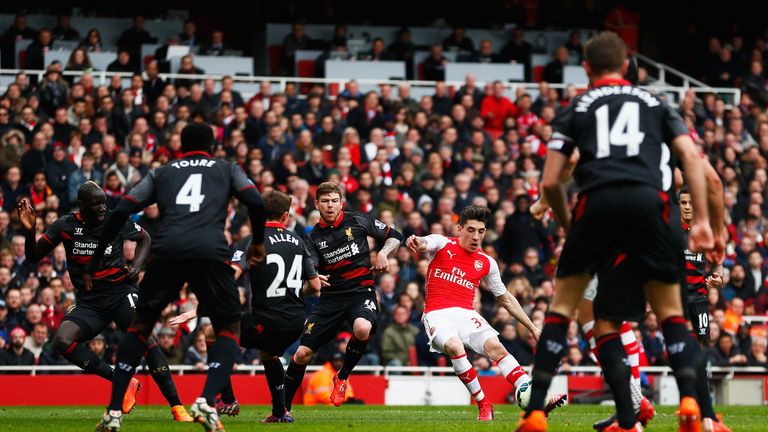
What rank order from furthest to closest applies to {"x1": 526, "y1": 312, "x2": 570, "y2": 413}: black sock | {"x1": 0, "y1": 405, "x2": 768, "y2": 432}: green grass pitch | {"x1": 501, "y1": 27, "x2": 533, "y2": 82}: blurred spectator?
1. {"x1": 501, "y1": 27, "x2": 533, "y2": 82}: blurred spectator
2. {"x1": 0, "y1": 405, "x2": 768, "y2": 432}: green grass pitch
3. {"x1": 526, "y1": 312, "x2": 570, "y2": 413}: black sock

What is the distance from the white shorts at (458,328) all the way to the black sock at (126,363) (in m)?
4.39

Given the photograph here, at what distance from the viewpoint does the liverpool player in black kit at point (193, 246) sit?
9.68 metres

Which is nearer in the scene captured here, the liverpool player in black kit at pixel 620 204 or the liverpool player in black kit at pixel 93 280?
the liverpool player in black kit at pixel 620 204

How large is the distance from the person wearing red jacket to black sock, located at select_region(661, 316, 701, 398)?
17.6 metres

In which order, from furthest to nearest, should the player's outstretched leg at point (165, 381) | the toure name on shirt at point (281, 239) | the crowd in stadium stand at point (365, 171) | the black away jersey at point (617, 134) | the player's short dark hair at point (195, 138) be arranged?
the crowd in stadium stand at point (365, 171) → the toure name on shirt at point (281, 239) → the player's outstretched leg at point (165, 381) → the player's short dark hair at point (195, 138) → the black away jersey at point (617, 134)

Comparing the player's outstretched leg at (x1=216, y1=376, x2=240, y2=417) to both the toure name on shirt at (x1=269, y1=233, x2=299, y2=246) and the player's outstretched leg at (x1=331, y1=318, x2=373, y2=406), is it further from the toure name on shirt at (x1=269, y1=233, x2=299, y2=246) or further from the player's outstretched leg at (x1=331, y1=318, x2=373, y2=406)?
the toure name on shirt at (x1=269, y1=233, x2=299, y2=246)

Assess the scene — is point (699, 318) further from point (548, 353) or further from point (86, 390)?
point (86, 390)

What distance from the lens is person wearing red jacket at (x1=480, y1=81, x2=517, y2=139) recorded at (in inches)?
1030

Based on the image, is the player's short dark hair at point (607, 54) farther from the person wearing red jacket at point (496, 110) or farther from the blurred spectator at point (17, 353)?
the person wearing red jacket at point (496, 110)

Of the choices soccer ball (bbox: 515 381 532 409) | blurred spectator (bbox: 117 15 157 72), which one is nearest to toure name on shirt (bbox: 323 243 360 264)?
soccer ball (bbox: 515 381 532 409)

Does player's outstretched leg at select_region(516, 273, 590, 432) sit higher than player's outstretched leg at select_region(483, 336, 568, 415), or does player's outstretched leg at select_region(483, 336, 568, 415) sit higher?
player's outstretched leg at select_region(516, 273, 590, 432)

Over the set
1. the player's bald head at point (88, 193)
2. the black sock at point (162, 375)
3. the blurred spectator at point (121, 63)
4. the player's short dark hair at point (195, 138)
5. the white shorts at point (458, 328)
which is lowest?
the black sock at point (162, 375)

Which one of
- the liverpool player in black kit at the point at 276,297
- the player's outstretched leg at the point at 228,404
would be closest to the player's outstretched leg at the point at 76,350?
the player's outstretched leg at the point at 228,404

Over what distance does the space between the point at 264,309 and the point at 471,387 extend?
2.28m
